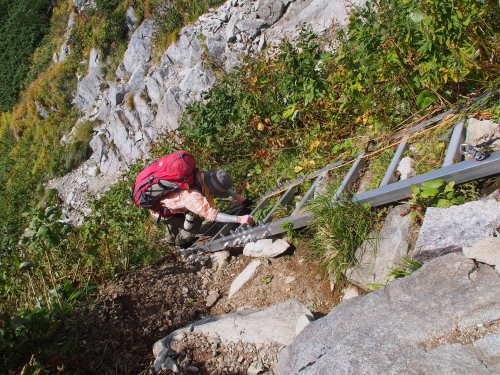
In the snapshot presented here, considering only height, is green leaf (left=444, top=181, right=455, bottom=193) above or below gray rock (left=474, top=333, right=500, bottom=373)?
above

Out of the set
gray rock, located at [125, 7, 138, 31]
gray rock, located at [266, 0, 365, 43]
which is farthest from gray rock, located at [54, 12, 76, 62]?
gray rock, located at [266, 0, 365, 43]

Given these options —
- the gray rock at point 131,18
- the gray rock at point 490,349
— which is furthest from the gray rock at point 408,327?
the gray rock at point 131,18

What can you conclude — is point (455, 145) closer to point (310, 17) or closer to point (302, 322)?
point (302, 322)

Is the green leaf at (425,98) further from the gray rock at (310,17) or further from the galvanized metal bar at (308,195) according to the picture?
the gray rock at (310,17)

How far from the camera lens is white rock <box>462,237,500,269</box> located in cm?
188

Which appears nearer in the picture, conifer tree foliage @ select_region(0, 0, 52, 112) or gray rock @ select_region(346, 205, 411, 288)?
gray rock @ select_region(346, 205, 411, 288)

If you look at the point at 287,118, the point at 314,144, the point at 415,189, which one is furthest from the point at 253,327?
the point at 287,118

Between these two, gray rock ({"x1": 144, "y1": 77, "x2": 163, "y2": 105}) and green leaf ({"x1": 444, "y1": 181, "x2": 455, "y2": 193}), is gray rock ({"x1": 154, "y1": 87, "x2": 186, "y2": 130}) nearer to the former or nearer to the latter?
gray rock ({"x1": 144, "y1": 77, "x2": 163, "y2": 105})

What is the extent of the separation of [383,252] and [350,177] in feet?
3.29

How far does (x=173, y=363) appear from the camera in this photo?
8.61ft

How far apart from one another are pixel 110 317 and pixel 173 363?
0.91 meters

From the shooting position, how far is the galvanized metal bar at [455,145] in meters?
2.81

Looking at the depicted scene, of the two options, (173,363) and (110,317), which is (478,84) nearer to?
(173,363)

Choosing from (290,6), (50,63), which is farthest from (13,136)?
(290,6)
